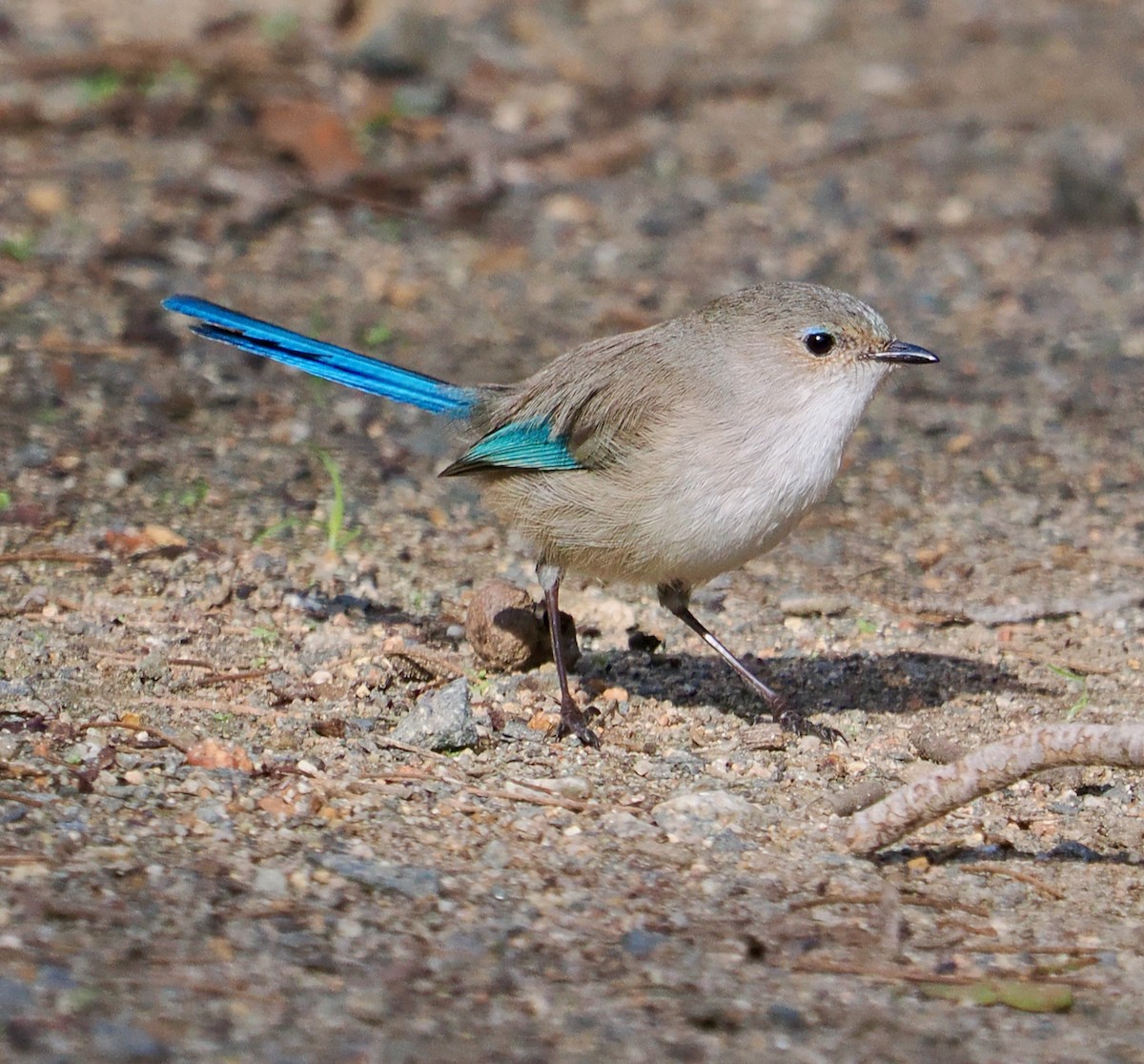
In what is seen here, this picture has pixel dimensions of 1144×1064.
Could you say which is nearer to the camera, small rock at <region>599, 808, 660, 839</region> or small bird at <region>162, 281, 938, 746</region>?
small rock at <region>599, 808, 660, 839</region>

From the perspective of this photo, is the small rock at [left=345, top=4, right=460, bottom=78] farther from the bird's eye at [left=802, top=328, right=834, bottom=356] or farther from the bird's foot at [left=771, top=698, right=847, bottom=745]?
the bird's foot at [left=771, top=698, right=847, bottom=745]

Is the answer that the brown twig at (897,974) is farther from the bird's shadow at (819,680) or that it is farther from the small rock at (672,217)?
the small rock at (672,217)

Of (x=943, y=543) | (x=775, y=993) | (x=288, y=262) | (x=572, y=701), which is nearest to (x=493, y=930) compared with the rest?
(x=775, y=993)

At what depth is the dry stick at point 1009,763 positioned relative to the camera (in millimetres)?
3969

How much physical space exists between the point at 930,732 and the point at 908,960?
4.74 ft

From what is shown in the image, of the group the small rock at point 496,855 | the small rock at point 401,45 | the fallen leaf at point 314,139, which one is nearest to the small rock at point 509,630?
the small rock at point 496,855

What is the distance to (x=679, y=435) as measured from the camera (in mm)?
5199

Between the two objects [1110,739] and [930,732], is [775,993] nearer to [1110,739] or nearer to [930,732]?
[1110,739]

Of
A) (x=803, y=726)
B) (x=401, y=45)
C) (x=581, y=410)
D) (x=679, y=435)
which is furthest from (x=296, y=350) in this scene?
(x=401, y=45)

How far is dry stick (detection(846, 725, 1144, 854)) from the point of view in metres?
3.97

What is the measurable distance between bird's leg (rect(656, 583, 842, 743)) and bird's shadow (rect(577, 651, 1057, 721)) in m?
0.07

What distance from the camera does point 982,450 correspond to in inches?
301

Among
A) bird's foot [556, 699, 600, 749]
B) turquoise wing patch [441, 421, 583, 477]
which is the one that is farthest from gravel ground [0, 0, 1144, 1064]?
turquoise wing patch [441, 421, 583, 477]

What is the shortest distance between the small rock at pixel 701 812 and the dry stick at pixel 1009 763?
1.47 feet
